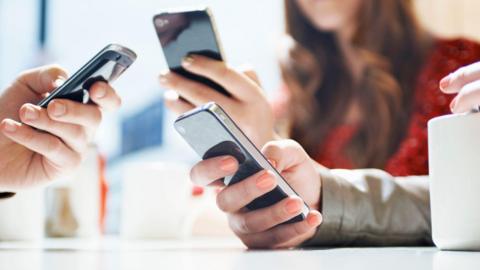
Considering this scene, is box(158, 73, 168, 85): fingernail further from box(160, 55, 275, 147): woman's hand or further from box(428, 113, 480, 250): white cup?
box(428, 113, 480, 250): white cup

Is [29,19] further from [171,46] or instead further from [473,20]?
[171,46]

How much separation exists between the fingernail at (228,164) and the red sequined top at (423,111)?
0.88 metres

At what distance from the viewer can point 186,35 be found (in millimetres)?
862

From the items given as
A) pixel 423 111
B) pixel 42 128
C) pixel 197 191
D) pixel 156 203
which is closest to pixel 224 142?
pixel 42 128

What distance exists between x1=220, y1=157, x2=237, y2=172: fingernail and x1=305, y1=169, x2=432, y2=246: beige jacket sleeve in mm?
172

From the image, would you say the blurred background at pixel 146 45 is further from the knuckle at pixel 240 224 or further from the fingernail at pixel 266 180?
the fingernail at pixel 266 180

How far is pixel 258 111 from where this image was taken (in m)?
0.97

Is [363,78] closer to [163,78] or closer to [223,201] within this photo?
[163,78]

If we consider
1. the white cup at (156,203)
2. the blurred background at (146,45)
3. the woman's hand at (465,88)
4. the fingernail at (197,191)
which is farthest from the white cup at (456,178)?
the blurred background at (146,45)

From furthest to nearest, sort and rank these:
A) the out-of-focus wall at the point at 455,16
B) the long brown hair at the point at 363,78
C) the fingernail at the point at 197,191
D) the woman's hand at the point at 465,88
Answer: the out-of-focus wall at the point at 455,16, the long brown hair at the point at 363,78, the fingernail at the point at 197,191, the woman's hand at the point at 465,88

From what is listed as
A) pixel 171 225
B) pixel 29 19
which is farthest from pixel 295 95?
pixel 29 19

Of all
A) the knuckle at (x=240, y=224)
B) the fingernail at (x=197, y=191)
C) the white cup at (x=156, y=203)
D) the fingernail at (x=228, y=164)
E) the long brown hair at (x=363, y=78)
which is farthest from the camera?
the long brown hair at (x=363, y=78)

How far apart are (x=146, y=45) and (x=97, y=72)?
154cm

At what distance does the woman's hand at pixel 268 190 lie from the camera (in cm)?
67
